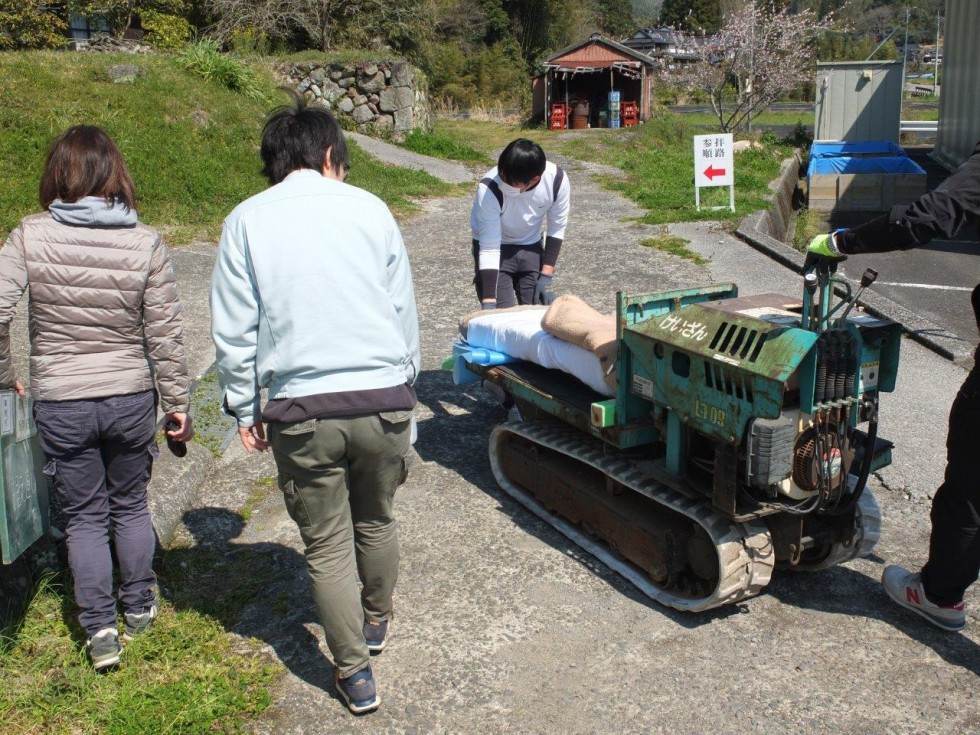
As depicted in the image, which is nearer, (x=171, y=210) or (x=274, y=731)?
(x=274, y=731)

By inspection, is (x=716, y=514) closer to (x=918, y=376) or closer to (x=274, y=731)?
(x=274, y=731)

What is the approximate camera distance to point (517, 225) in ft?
18.1

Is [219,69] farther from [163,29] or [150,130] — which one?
[163,29]

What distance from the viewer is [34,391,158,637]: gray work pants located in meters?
3.10

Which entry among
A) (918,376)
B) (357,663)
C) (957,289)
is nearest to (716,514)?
(357,663)

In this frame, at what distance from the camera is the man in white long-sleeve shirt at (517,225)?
5.20 m

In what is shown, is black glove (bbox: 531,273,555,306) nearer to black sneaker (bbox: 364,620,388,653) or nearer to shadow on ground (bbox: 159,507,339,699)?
shadow on ground (bbox: 159,507,339,699)

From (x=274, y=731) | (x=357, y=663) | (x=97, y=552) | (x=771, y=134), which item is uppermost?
(x=771, y=134)

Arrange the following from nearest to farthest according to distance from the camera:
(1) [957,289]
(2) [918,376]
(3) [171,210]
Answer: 1. (2) [918,376]
2. (1) [957,289]
3. (3) [171,210]

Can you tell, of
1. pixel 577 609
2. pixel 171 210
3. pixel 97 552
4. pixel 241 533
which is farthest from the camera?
pixel 171 210

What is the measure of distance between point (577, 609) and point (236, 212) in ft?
6.67

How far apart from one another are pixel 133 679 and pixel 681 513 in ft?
Result: 6.95

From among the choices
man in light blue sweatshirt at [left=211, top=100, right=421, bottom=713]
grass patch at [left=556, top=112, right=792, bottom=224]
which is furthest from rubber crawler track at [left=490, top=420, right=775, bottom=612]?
grass patch at [left=556, top=112, right=792, bottom=224]

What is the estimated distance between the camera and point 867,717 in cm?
302
